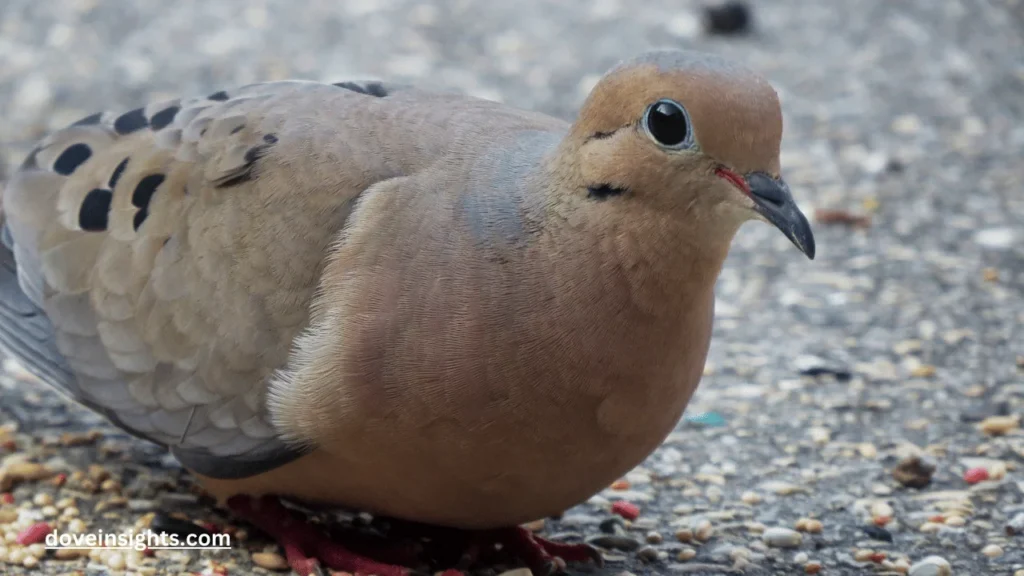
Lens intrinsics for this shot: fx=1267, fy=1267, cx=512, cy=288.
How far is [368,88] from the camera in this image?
157 inches

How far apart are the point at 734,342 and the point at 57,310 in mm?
2786

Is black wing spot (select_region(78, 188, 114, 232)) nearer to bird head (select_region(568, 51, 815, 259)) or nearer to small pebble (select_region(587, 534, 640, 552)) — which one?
bird head (select_region(568, 51, 815, 259))

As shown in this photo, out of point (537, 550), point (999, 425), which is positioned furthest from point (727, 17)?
point (537, 550)

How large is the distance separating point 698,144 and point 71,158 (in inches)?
89.3

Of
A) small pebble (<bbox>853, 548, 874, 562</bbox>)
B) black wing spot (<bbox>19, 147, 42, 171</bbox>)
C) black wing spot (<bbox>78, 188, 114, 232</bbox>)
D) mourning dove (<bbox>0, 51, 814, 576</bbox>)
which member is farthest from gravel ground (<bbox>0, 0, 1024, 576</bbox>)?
black wing spot (<bbox>19, 147, 42, 171</bbox>)

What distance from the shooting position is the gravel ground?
402 centimetres

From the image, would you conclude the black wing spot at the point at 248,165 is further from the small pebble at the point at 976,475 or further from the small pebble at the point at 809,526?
the small pebble at the point at 976,475

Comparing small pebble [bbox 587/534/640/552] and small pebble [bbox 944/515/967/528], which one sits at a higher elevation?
small pebble [bbox 944/515/967/528]

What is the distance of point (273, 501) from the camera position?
3.80 metres

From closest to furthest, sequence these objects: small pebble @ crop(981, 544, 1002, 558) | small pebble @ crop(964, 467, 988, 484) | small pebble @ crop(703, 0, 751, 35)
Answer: small pebble @ crop(981, 544, 1002, 558) → small pebble @ crop(964, 467, 988, 484) → small pebble @ crop(703, 0, 751, 35)

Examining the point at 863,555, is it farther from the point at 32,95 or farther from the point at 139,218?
the point at 32,95

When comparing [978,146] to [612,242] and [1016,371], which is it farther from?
[612,242]

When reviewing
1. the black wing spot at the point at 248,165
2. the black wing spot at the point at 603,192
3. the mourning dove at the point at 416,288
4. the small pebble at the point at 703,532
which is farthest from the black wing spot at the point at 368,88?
the small pebble at the point at 703,532

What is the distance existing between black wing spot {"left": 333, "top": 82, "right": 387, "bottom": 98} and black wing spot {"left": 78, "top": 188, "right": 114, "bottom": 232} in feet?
2.69
